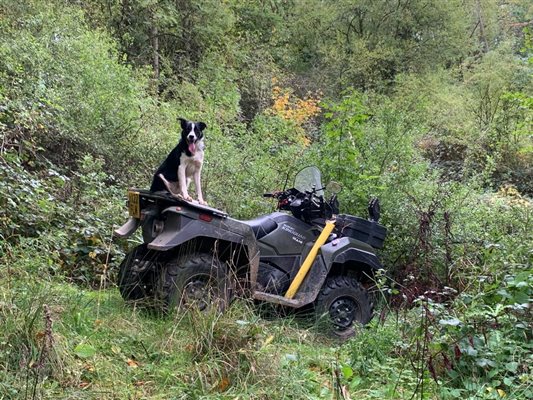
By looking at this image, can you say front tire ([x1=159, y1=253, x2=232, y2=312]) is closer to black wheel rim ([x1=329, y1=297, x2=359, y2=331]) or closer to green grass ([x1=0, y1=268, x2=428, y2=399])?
green grass ([x1=0, y1=268, x2=428, y2=399])

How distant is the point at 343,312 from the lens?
4.69 m

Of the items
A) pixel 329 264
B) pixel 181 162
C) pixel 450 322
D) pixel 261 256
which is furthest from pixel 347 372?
pixel 181 162

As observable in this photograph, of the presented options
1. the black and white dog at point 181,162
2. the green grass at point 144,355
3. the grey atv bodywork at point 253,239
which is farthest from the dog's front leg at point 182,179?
the green grass at point 144,355

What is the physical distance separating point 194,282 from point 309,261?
1175 mm

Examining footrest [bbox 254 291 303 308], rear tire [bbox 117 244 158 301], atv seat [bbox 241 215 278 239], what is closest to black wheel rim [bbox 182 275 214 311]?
rear tire [bbox 117 244 158 301]

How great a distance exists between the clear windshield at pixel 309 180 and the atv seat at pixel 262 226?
0.54m

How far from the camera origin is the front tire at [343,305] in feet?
15.0

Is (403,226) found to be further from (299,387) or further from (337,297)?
(299,387)

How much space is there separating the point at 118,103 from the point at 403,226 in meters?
5.27

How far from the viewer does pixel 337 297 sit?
467 cm

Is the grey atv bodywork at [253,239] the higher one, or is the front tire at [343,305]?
the grey atv bodywork at [253,239]

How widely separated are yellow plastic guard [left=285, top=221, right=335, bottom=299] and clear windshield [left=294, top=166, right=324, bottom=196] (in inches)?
17.4

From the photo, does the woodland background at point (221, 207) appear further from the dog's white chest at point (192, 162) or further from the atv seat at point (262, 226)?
the dog's white chest at point (192, 162)

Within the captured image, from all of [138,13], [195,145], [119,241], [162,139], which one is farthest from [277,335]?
[138,13]
